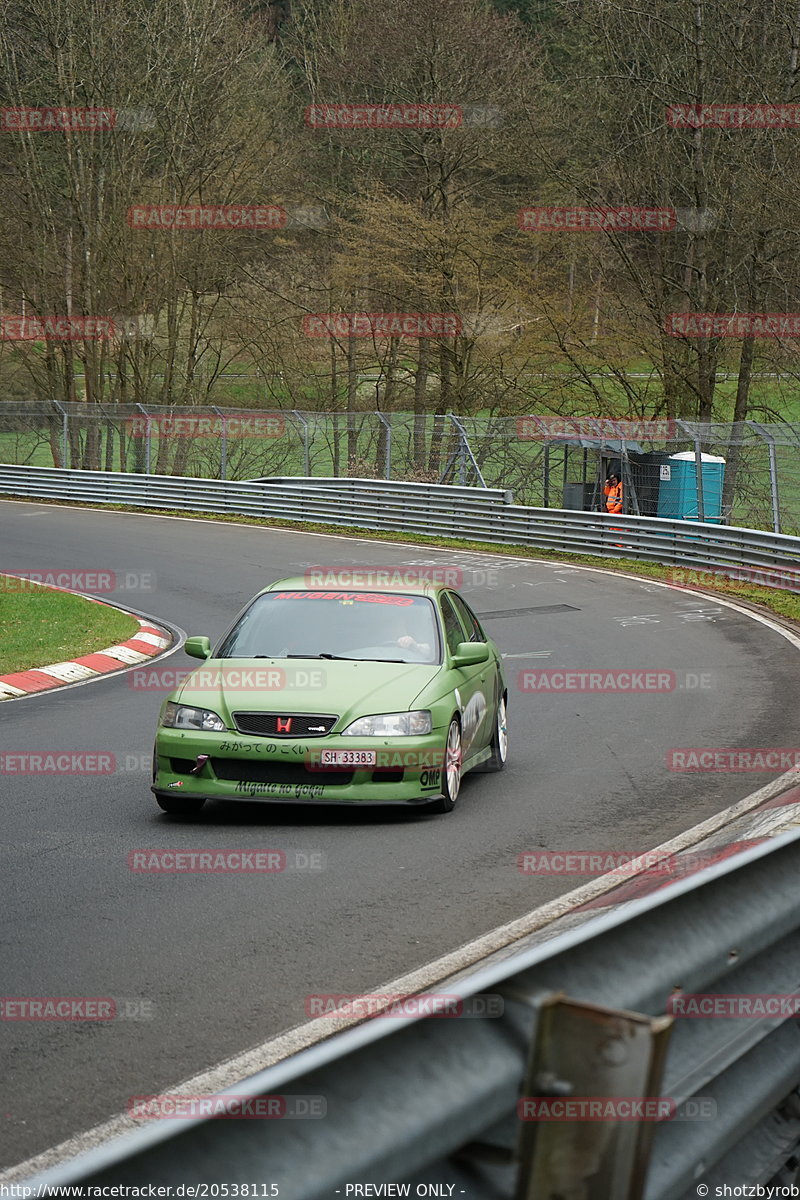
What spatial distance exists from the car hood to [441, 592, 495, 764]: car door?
0.98 feet

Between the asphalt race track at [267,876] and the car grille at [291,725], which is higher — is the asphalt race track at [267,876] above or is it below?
below

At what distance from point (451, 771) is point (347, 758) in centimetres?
87

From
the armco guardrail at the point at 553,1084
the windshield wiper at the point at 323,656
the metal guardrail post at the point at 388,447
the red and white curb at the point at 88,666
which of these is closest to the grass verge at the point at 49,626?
the red and white curb at the point at 88,666

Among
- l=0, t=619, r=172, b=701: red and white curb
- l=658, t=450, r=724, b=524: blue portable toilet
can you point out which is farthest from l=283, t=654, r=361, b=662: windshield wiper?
l=658, t=450, r=724, b=524: blue portable toilet

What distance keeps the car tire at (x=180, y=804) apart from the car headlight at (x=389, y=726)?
1.07 meters

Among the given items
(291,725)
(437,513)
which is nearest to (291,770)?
(291,725)

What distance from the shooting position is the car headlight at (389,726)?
27.8 ft

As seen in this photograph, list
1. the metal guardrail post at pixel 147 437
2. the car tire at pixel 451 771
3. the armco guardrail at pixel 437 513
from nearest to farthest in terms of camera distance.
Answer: the car tire at pixel 451 771 < the armco guardrail at pixel 437 513 < the metal guardrail post at pixel 147 437

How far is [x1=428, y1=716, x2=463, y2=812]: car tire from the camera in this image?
8.80 metres

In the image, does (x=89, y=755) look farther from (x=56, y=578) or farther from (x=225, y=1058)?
(x=56, y=578)

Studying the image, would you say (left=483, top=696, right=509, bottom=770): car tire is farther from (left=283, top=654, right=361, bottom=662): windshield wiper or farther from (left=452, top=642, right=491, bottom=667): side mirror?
(left=283, top=654, right=361, bottom=662): windshield wiper

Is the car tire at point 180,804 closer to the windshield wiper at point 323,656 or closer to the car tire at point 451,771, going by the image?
the windshield wiper at point 323,656

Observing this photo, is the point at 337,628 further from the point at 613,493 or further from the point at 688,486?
the point at 613,493

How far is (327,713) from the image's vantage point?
850 cm
